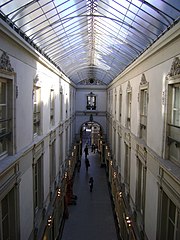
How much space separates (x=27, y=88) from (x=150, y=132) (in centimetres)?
342

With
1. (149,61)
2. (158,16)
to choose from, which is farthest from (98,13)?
(158,16)

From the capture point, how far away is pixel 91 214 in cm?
1406

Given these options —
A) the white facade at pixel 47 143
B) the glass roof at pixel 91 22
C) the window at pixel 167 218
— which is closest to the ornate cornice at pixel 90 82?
the glass roof at pixel 91 22

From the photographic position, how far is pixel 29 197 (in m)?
7.63

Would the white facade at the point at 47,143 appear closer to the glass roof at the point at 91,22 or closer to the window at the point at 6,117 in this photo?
the window at the point at 6,117

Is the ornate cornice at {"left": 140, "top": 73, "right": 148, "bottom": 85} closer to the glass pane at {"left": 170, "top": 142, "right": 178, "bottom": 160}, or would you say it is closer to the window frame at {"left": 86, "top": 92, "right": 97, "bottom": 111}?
the glass pane at {"left": 170, "top": 142, "right": 178, "bottom": 160}

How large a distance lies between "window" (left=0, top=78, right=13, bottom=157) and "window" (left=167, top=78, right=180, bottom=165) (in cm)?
334

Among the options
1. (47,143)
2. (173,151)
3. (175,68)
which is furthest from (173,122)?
(47,143)

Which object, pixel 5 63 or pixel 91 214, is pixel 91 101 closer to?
pixel 91 214

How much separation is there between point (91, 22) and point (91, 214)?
9.08m

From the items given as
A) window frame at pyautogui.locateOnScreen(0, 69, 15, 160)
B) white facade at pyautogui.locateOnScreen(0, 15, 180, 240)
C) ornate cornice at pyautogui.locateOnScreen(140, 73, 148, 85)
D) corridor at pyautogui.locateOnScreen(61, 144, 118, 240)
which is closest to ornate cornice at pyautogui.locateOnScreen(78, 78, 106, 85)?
corridor at pyautogui.locateOnScreen(61, 144, 118, 240)

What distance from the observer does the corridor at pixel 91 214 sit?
1200cm

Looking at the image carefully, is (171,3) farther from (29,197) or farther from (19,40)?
(29,197)

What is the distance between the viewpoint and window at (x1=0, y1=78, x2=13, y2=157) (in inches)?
228
